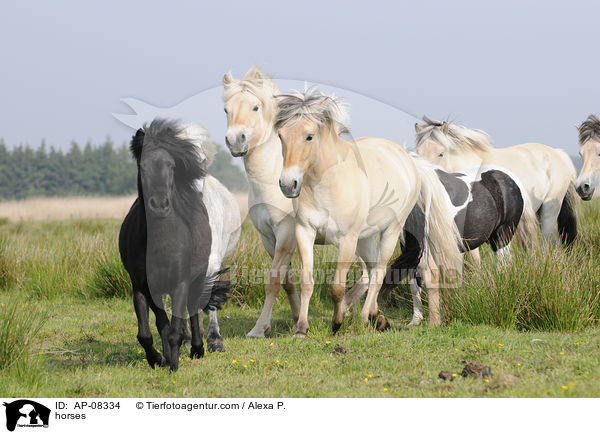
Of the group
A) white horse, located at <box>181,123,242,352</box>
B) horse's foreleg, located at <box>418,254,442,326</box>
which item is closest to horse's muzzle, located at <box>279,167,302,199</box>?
white horse, located at <box>181,123,242,352</box>

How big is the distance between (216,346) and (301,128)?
237 cm

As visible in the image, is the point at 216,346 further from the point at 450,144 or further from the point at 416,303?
the point at 450,144

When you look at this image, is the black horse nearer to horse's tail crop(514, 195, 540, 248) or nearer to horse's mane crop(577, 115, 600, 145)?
horse's tail crop(514, 195, 540, 248)

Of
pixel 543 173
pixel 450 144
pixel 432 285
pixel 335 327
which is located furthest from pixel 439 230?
pixel 543 173

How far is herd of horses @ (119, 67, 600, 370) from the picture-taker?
4961mm

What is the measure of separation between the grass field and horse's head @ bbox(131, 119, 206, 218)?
5.04 ft

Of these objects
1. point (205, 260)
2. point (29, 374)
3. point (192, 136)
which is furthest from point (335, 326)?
point (29, 374)

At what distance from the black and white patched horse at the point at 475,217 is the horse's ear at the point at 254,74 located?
2617 millimetres

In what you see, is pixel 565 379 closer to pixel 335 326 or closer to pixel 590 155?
pixel 335 326

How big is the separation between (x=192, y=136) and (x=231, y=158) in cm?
50

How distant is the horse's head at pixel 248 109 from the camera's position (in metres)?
5.32

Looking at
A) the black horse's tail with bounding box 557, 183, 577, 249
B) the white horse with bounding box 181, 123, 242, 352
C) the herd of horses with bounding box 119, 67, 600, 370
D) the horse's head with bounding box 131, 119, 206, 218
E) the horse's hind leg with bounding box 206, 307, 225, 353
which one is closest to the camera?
the horse's head with bounding box 131, 119, 206, 218
